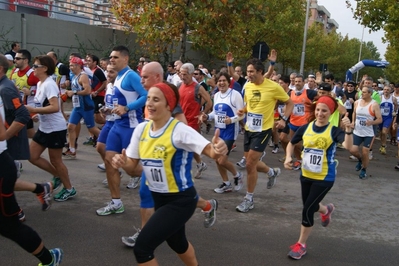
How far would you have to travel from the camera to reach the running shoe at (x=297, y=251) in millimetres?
4613

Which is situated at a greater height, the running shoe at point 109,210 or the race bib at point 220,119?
the race bib at point 220,119

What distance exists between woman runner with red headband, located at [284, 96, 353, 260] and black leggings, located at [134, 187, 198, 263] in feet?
5.46

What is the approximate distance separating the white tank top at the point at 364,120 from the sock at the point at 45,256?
7343mm

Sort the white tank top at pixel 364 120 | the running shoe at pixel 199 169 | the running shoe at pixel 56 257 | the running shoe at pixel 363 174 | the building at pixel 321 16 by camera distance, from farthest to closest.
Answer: the building at pixel 321 16
the white tank top at pixel 364 120
the running shoe at pixel 363 174
the running shoe at pixel 199 169
the running shoe at pixel 56 257

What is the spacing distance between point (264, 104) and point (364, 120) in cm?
382

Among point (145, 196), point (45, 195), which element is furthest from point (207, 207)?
point (45, 195)

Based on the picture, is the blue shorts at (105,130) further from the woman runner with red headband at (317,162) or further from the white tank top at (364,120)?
the white tank top at (364,120)

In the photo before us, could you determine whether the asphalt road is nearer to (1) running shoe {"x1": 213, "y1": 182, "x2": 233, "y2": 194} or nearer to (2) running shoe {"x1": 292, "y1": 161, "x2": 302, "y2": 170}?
(1) running shoe {"x1": 213, "y1": 182, "x2": 233, "y2": 194}

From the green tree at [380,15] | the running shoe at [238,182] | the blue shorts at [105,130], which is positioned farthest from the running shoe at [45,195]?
the green tree at [380,15]

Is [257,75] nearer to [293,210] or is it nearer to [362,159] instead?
[293,210]

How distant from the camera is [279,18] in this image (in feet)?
99.7

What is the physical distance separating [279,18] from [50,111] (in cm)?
2713

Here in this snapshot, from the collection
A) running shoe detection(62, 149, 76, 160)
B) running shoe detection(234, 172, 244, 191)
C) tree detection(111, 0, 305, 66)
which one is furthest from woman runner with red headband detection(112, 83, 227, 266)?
tree detection(111, 0, 305, 66)

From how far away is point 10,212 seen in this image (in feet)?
11.7
